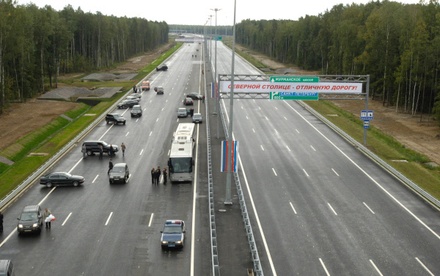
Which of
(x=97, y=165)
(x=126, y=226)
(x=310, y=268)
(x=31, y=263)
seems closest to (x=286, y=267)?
(x=310, y=268)

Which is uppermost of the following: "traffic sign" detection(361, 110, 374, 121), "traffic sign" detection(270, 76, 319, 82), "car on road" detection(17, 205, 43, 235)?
"traffic sign" detection(270, 76, 319, 82)

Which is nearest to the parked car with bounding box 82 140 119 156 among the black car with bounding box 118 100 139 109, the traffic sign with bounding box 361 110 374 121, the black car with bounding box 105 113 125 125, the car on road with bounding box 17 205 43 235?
the black car with bounding box 105 113 125 125

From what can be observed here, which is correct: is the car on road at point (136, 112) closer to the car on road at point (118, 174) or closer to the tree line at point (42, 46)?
the tree line at point (42, 46)

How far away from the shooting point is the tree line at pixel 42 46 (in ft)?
269

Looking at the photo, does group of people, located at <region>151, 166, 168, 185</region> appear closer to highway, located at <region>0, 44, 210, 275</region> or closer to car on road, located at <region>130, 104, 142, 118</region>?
highway, located at <region>0, 44, 210, 275</region>

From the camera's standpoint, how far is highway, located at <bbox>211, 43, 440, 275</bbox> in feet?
96.4

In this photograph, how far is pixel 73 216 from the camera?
3678 cm

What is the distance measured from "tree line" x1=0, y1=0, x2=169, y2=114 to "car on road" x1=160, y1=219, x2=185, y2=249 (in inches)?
2194

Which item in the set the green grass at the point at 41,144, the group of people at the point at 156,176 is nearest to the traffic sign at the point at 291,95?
the group of people at the point at 156,176

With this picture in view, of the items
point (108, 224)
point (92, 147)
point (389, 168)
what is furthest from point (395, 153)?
point (108, 224)

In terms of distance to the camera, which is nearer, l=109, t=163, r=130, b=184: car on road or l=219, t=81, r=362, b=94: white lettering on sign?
l=109, t=163, r=130, b=184: car on road

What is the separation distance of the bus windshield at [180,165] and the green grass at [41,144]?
43.2ft

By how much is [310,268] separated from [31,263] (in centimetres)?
1543

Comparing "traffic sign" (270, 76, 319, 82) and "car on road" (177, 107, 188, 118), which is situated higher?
"traffic sign" (270, 76, 319, 82)
